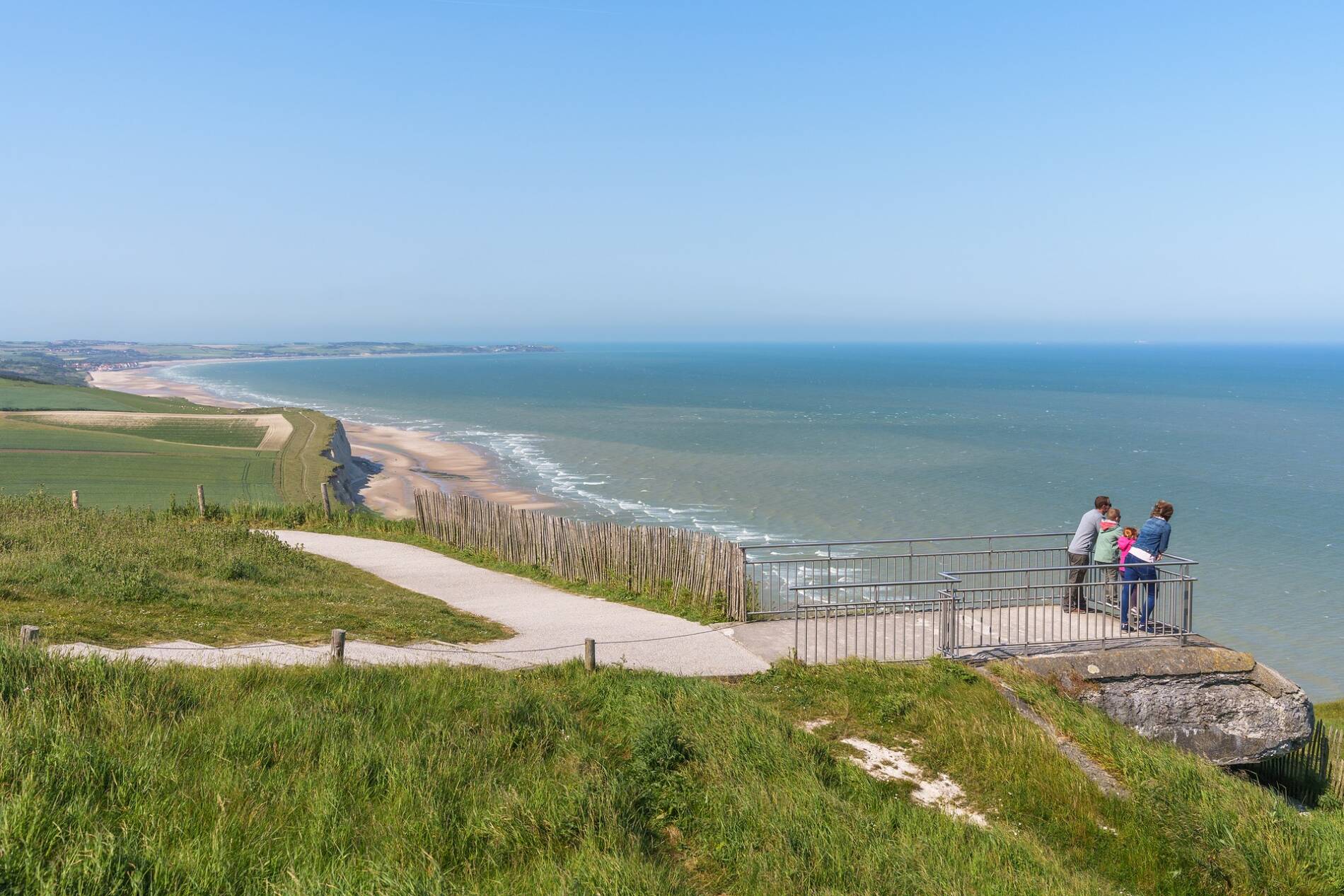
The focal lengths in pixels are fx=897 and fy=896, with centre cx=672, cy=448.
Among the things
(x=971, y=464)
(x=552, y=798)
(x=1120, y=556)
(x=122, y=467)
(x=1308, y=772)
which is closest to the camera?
(x=552, y=798)

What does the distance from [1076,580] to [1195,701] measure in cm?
328

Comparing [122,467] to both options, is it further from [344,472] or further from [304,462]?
[344,472]

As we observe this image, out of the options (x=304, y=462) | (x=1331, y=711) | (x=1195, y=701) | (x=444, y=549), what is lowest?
(x=1331, y=711)

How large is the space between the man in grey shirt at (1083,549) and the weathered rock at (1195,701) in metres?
2.30

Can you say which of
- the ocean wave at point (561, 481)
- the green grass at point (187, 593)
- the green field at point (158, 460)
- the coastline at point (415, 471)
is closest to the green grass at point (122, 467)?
the green field at point (158, 460)

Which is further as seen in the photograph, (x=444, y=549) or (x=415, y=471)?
(x=415, y=471)

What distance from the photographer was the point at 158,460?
44062 mm

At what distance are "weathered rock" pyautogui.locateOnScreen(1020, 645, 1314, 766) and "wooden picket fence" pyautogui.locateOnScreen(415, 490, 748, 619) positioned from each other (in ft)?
17.1

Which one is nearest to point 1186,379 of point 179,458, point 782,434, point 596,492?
point 782,434

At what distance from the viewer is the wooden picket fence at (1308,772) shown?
458 inches

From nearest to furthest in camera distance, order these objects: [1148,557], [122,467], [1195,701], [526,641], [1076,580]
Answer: [1195,701] < [1148,557] < [526,641] < [1076,580] < [122,467]

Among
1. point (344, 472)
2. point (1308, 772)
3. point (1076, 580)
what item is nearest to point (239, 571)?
point (1076, 580)

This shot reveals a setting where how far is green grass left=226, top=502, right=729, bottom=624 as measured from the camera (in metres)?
15.2

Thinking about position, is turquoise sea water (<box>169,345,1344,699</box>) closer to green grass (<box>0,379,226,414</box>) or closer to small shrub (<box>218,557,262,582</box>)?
green grass (<box>0,379,226,414</box>)
